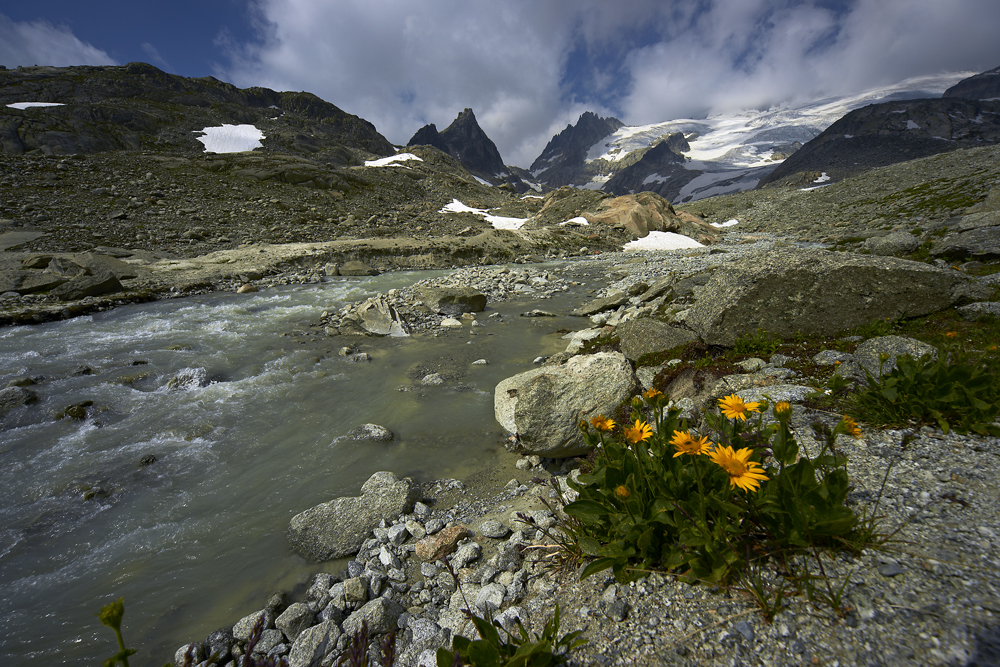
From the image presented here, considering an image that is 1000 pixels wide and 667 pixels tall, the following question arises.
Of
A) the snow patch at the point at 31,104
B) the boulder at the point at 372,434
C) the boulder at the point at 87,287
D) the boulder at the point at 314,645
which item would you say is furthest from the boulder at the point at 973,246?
the snow patch at the point at 31,104

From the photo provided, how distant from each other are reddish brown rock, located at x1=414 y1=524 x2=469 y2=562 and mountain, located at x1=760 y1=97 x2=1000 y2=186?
12183cm

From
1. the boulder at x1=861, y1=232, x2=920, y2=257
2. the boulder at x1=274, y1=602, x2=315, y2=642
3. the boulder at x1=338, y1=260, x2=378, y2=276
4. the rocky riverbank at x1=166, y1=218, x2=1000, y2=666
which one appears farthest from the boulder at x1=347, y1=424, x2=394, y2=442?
the boulder at x1=338, y1=260, x2=378, y2=276

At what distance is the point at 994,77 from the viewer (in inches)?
5719

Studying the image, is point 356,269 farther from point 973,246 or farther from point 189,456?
point 973,246

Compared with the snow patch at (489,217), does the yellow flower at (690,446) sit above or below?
below

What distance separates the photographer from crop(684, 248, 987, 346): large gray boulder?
17.3ft

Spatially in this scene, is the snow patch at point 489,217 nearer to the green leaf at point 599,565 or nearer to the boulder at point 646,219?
the boulder at point 646,219

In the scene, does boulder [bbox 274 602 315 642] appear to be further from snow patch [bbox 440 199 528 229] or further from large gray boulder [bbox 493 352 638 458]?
snow patch [bbox 440 199 528 229]

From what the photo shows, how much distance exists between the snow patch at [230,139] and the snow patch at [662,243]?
5611 centimetres

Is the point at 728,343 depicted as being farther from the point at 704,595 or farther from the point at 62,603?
the point at 62,603

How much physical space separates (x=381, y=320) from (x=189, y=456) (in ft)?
19.7

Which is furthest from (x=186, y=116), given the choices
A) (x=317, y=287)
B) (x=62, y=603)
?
(x=62, y=603)

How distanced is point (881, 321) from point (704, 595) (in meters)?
5.52

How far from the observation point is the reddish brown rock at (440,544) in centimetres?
358
